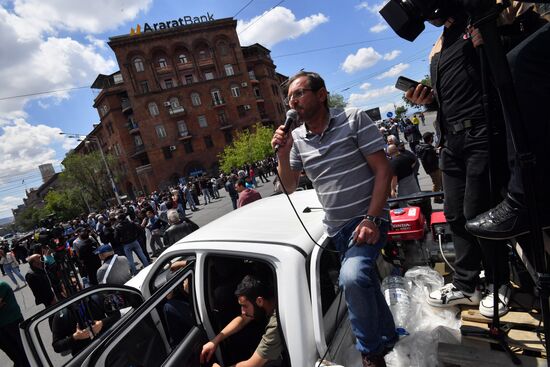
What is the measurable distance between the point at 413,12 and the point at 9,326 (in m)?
6.35

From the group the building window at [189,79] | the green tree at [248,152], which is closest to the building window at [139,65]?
the building window at [189,79]

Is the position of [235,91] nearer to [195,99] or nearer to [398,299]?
[195,99]

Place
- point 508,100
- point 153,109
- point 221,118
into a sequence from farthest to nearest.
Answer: point 221,118 < point 153,109 < point 508,100

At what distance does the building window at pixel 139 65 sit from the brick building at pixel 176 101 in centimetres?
13

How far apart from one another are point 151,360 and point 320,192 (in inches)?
83.9

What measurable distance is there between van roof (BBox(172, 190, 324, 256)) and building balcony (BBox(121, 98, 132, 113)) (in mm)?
46014

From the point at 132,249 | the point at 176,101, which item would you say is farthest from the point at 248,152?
the point at 132,249

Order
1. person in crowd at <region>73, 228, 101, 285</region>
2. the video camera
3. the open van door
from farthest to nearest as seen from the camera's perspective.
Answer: person in crowd at <region>73, 228, 101, 285</region> < the open van door < the video camera

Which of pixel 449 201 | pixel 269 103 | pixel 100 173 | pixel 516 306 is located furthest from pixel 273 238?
pixel 269 103

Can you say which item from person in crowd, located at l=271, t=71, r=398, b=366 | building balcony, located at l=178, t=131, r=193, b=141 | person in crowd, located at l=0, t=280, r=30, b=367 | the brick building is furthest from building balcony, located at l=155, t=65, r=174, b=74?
person in crowd, located at l=271, t=71, r=398, b=366

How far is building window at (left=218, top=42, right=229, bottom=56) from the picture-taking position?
43.3 meters

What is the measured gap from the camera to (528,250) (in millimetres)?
1618

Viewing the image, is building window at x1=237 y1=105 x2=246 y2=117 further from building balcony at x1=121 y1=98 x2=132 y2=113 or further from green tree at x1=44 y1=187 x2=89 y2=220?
green tree at x1=44 y1=187 x2=89 y2=220

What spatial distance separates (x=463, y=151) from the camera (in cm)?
168
